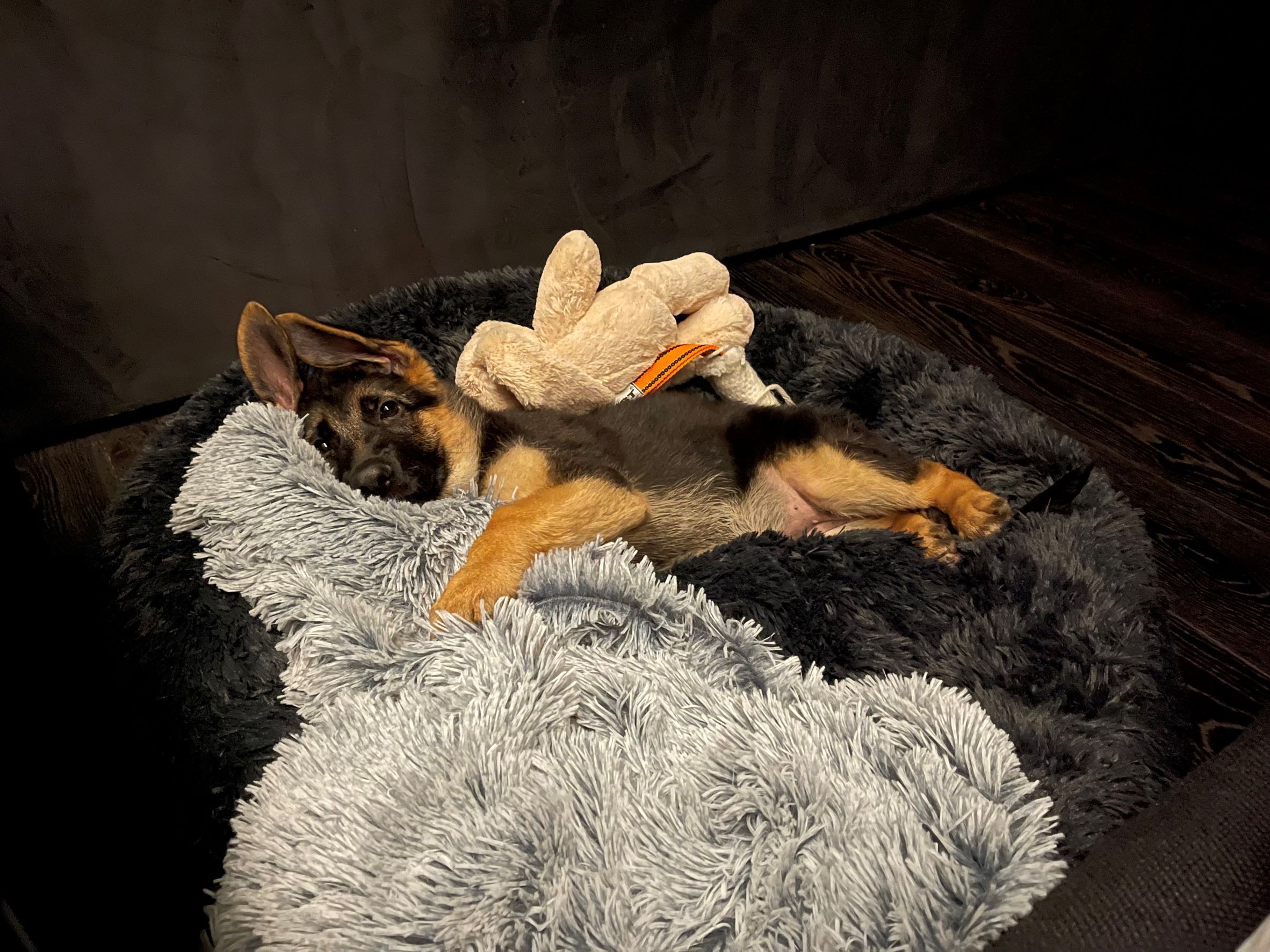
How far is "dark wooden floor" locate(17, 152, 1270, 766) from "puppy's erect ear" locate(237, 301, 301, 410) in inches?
35.7

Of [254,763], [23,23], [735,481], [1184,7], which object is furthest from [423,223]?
[1184,7]

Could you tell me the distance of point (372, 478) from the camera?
1769 mm

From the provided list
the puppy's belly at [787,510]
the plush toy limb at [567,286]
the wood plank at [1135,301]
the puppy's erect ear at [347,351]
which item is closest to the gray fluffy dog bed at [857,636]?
the puppy's belly at [787,510]

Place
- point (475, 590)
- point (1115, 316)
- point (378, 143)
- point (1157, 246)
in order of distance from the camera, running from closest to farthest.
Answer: point (475, 590) → point (378, 143) → point (1115, 316) → point (1157, 246)

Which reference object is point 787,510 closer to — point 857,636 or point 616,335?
point 857,636

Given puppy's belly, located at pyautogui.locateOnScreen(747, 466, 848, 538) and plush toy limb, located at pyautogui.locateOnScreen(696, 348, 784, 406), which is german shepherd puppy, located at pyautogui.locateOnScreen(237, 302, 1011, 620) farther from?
plush toy limb, located at pyautogui.locateOnScreen(696, 348, 784, 406)

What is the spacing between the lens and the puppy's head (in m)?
1.80

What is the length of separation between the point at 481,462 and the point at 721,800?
3.29ft

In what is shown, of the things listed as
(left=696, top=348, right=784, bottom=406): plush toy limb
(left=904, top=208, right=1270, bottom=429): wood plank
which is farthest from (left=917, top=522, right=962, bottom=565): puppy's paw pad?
(left=904, top=208, right=1270, bottom=429): wood plank

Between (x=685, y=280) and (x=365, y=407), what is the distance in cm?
92

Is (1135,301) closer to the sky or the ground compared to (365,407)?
closer to the ground

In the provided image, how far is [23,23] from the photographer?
221 cm

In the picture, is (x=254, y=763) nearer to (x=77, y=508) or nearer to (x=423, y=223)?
(x=77, y=508)

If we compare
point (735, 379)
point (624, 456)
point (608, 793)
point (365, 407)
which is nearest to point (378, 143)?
point (365, 407)
